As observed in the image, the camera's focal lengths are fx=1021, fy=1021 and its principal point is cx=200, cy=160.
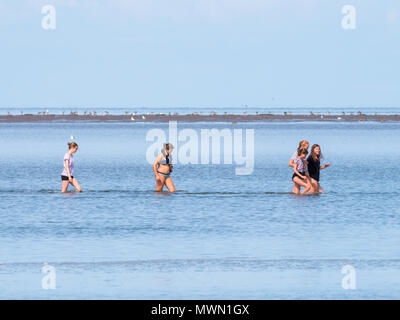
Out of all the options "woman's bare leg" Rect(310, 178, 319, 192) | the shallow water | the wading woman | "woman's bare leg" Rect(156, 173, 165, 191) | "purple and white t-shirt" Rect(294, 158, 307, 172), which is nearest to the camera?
the shallow water

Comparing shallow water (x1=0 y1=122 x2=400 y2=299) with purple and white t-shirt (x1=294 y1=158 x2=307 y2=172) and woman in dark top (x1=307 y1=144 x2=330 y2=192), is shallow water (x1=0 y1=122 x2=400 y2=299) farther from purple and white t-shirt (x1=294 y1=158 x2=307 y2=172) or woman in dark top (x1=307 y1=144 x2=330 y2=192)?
purple and white t-shirt (x1=294 y1=158 x2=307 y2=172)

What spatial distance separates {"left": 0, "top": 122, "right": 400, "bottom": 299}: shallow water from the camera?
1631 cm

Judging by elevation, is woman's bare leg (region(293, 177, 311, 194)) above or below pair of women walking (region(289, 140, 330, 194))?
below

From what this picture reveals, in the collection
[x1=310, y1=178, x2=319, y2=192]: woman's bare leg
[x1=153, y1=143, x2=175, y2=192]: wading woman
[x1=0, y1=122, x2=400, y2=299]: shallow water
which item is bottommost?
[x1=0, y1=122, x2=400, y2=299]: shallow water

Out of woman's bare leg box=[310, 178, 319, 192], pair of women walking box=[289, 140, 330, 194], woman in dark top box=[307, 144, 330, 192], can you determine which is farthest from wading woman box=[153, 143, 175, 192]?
woman's bare leg box=[310, 178, 319, 192]

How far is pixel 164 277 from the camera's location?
1702 centimetres

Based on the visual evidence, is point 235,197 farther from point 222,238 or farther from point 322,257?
point 322,257

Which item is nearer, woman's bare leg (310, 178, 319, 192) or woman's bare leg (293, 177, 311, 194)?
woman's bare leg (293, 177, 311, 194)

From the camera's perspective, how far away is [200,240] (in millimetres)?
21594

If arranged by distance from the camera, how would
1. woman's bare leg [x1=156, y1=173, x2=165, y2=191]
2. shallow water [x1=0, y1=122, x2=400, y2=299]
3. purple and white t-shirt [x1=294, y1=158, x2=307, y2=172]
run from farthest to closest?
1. woman's bare leg [x1=156, y1=173, x2=165, y2=191]
2. purple and white t-shirt [x1=294, y1=158, x2=307, y2=172]
3. shallow water [x1=0, y1=122, x2=400, y2=299]

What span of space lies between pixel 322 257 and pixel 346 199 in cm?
1275

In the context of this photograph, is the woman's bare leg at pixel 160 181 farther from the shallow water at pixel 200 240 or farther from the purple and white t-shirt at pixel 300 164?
the purple and white t-shirt at pixel 300 164

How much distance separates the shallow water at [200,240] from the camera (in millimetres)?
16312
